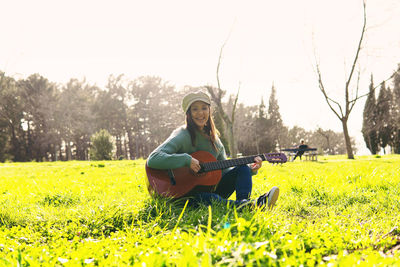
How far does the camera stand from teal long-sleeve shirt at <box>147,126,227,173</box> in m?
3.17

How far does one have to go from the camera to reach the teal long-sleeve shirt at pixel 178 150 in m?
3.17

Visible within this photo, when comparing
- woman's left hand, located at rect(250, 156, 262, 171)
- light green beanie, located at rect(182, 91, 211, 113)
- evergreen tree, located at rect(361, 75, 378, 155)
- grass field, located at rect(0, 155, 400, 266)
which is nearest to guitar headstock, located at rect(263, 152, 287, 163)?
woman's left hand, located at rect(250, 156, 262, 171)

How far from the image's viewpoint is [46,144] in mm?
38625

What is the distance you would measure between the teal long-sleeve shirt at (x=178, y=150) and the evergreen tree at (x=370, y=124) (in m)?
43.5

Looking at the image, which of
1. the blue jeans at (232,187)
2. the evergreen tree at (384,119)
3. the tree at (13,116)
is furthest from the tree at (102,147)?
the evergreen tree at (384,119)

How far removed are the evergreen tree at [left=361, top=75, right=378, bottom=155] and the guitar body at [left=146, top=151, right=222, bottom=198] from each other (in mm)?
43766

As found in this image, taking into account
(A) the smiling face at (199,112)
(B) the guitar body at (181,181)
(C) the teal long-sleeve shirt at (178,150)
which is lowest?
(B) the guitar body at (181,181)

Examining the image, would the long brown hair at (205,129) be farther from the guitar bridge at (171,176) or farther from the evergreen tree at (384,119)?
the evergreen tree at (384,119)

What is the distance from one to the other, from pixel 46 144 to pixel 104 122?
855 centimetres

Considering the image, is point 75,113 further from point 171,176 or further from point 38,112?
point 171,176

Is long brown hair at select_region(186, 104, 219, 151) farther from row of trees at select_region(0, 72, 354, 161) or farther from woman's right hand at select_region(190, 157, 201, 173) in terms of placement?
row of trees at select_region(0, 72, 354, 161)

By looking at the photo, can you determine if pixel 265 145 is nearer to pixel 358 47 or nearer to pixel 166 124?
pixel 166 124

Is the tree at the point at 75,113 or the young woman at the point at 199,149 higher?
the tree at the point at 75,113

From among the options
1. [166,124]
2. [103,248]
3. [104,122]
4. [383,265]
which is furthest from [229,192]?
[104,122]
